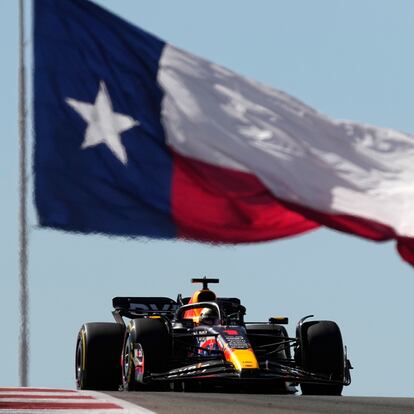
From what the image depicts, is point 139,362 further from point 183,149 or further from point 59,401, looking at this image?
point 183,149

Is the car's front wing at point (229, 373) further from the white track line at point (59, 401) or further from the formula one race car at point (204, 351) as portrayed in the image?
the white track line at point (59, 401)

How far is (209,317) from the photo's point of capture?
20781mm

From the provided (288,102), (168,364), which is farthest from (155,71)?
(168,364)

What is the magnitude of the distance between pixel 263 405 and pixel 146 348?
461 cm

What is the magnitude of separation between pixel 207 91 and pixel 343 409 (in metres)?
5.14

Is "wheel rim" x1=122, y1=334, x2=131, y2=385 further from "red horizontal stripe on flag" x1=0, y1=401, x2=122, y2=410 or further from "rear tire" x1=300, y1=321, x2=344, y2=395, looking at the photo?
"red horizontal stripe on flag" x1=0, y1=401, x2=122, y2=410

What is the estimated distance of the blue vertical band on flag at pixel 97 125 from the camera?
1030 centimetres

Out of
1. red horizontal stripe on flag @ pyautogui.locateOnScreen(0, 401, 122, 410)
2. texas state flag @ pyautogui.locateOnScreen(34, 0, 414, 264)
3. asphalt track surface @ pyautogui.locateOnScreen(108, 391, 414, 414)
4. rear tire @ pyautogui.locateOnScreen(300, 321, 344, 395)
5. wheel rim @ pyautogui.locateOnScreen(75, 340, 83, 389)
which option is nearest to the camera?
texas state flag @ pyautogui.locateOnScreen(34, 0, 414, 264)

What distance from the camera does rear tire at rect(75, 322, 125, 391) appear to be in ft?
68.1

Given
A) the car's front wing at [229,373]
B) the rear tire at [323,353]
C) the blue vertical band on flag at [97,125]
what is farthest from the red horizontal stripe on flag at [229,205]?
the rear tire at [323,353]

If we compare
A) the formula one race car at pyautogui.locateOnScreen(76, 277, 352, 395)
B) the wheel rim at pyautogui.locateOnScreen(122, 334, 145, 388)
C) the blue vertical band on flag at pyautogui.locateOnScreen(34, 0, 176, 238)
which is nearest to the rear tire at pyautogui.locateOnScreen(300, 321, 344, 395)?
the formula one race car at pyautogui.locateOnScreen(76, 277, 352, 395)

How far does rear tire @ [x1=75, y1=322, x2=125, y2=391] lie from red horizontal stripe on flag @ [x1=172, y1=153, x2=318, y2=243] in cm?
1028

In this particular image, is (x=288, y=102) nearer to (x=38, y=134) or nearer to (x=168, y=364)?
(x=38, y=134)

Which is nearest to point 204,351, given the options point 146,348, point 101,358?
point 146,348
